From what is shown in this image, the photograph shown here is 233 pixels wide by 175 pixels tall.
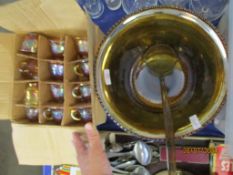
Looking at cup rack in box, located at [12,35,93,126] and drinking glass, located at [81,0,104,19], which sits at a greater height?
drinking glass, located at [81,0,104,19]

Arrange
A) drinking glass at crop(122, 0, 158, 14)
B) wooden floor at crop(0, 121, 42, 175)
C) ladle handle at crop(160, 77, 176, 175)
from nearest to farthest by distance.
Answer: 1. ladle handle at crop(160, 77, 176, 175)
2. drinking glass at crop(122, 0, 158, 14)
3. wooden floor at crop(0, 121, 42, 175)

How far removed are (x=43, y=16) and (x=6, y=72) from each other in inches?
10.2

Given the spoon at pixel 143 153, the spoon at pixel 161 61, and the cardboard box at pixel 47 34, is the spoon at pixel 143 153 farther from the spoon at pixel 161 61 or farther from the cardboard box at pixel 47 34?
the spoon at pixel 161 61

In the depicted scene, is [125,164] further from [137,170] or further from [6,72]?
[6,72]

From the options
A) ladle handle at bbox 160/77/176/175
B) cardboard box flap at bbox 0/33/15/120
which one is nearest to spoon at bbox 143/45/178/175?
ladle handle at bbox 160/77/176/175

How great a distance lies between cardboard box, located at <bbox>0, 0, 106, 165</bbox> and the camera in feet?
2.86

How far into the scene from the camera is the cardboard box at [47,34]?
2.86ft

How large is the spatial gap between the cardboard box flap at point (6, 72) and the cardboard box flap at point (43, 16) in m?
0.06

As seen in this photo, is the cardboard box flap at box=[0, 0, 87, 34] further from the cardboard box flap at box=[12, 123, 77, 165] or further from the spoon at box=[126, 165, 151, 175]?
the spoon at box=[126, 165, 151, 175]

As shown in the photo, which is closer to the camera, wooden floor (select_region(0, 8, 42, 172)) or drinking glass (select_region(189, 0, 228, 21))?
drinking glass (select_region(189, 0, 228, 21))

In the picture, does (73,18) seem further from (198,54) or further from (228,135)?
(228,135)

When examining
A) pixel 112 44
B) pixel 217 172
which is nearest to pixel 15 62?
pixel 112 44

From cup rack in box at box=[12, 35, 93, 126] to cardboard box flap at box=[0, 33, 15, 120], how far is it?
0.03 m

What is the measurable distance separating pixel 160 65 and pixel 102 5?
0.30 meters
